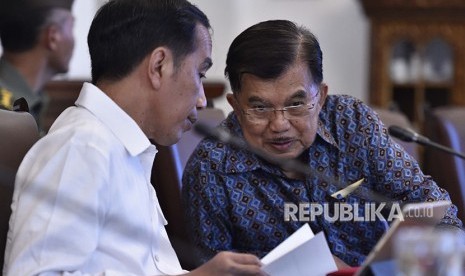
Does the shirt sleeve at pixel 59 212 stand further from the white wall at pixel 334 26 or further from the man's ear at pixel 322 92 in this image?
the white wall at pixel 334 26

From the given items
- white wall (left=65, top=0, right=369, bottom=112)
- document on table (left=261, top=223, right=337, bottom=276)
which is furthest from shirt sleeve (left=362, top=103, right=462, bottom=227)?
white wall (left=65, top=0, right=369, bottom=112)

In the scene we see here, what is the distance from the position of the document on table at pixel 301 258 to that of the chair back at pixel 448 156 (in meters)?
0.93

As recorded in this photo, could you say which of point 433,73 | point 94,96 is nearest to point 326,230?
point 94,96

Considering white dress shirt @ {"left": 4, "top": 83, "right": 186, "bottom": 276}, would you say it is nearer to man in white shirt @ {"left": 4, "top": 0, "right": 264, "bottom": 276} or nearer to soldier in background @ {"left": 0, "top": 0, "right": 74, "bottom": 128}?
man in white shirt @ {"left": 4, "top": 0, "right": 264, "bottom": 276}

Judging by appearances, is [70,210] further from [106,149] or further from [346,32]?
[346,32]

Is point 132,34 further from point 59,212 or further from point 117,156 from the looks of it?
point 59,212

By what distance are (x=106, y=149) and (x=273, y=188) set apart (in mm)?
649

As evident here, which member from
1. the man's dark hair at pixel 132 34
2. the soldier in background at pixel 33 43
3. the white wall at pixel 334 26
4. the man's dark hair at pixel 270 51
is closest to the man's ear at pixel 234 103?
the man's dark hair at pixel 270 51

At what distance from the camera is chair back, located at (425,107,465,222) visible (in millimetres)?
2412

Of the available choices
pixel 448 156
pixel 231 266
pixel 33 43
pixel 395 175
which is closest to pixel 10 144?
pixel 231 266

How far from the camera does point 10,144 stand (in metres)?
1.53

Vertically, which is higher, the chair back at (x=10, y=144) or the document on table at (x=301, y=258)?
the chair back at (x=10, y=144)

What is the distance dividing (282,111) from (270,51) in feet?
0.43

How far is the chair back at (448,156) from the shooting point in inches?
95.0
